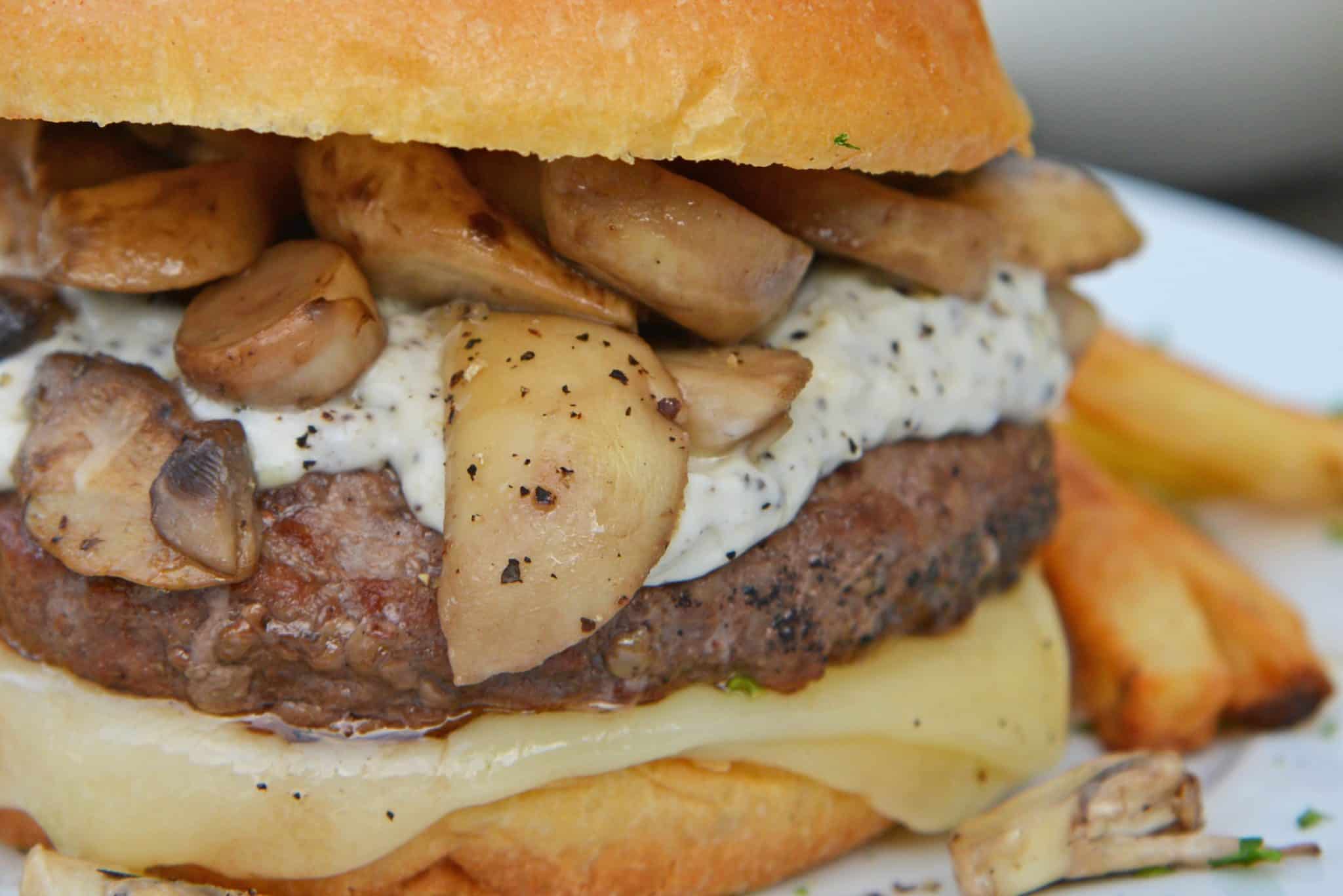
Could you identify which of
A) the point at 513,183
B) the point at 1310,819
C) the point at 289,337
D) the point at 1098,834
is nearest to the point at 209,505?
the point at 289,337

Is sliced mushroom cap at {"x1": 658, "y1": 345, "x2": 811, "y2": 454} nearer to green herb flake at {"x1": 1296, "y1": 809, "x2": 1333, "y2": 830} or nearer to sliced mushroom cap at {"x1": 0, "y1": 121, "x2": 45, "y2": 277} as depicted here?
sliced mushroom cap at {"x1": 0, "y1": 121, "x2": 45, "y2": 277}

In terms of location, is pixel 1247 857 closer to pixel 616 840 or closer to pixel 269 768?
pixel 616 840

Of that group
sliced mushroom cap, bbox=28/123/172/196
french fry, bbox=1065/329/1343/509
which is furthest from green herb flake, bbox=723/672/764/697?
french fry, bbox=1065/329/1343/509

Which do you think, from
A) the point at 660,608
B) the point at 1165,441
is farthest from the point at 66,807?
the point at 1165,441

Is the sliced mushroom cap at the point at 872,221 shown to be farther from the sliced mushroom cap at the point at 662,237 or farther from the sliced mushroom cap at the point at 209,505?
the sliced mushroom cap at the point at 209,505

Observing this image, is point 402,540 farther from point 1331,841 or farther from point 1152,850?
point 1331,841
